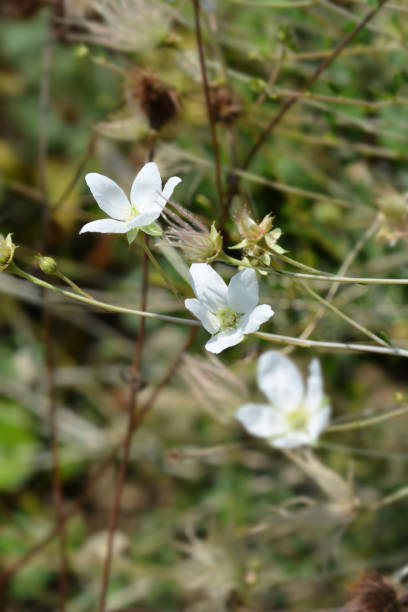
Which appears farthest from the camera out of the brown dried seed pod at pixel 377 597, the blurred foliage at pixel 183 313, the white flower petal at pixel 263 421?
the blurred foliage at pixel 183 313

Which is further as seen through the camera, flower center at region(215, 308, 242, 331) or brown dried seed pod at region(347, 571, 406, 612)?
brown dried seed pod at region(347, 571, 406, 612)

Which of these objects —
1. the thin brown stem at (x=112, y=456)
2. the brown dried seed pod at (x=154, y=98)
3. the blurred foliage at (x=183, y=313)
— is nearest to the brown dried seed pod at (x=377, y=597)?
the blurred foliage at (x=183, y=313)

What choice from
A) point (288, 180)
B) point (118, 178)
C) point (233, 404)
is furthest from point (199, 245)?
point (118, 178)

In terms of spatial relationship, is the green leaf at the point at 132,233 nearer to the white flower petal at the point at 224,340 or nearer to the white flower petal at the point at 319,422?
the white flower petal at the point at 224,340

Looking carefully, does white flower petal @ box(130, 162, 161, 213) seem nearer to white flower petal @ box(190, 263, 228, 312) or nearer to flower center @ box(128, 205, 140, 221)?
flower center @ box(128, 205, 140, 221)

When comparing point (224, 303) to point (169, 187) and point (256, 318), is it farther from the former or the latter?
point (169, 187)

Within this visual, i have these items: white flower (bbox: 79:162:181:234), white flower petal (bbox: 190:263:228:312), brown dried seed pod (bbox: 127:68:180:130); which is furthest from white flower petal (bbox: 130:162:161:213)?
brown dried seed pod (bbox: 127:68:180:130)

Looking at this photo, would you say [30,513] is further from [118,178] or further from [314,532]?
[118,178]
